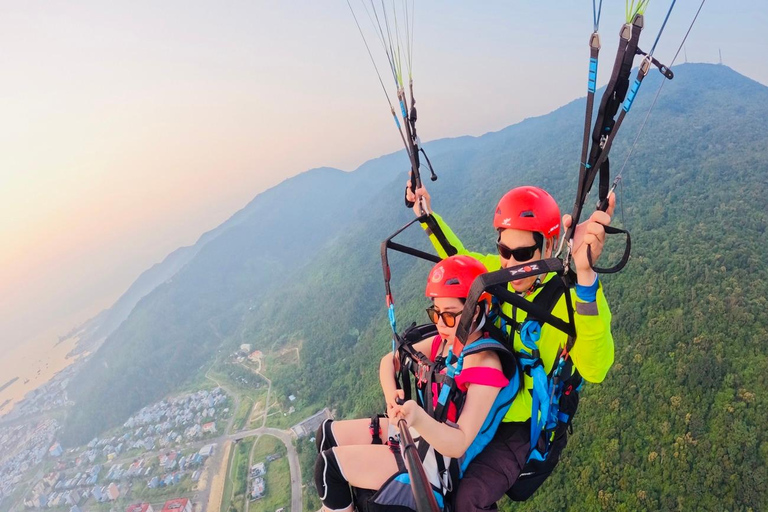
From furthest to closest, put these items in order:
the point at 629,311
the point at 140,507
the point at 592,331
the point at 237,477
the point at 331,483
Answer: the point at 237,477
the point at 140,507
the point at 629,311
the point at 331,483
the point at 592,331

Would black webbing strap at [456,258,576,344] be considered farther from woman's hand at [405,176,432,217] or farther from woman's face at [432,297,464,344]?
woman's hand at [405,176,432,217]

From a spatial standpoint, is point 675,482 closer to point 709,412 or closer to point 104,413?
point 709,412

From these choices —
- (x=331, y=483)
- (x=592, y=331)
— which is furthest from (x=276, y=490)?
(x=592, y=331)

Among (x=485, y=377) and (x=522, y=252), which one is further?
(x=522, y=252)

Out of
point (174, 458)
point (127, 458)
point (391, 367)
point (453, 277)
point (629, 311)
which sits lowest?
point (127, 458)

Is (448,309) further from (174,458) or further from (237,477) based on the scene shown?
(174,458)

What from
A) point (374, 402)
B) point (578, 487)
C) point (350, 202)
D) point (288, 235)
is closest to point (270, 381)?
point (374, 402)

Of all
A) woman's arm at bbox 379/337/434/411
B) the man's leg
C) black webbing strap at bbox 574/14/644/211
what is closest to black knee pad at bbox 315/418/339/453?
woman's arm at bbox 379/337/434/411

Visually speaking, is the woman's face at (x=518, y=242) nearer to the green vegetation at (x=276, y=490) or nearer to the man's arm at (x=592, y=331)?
the man's arm at (x=592, y=331)
